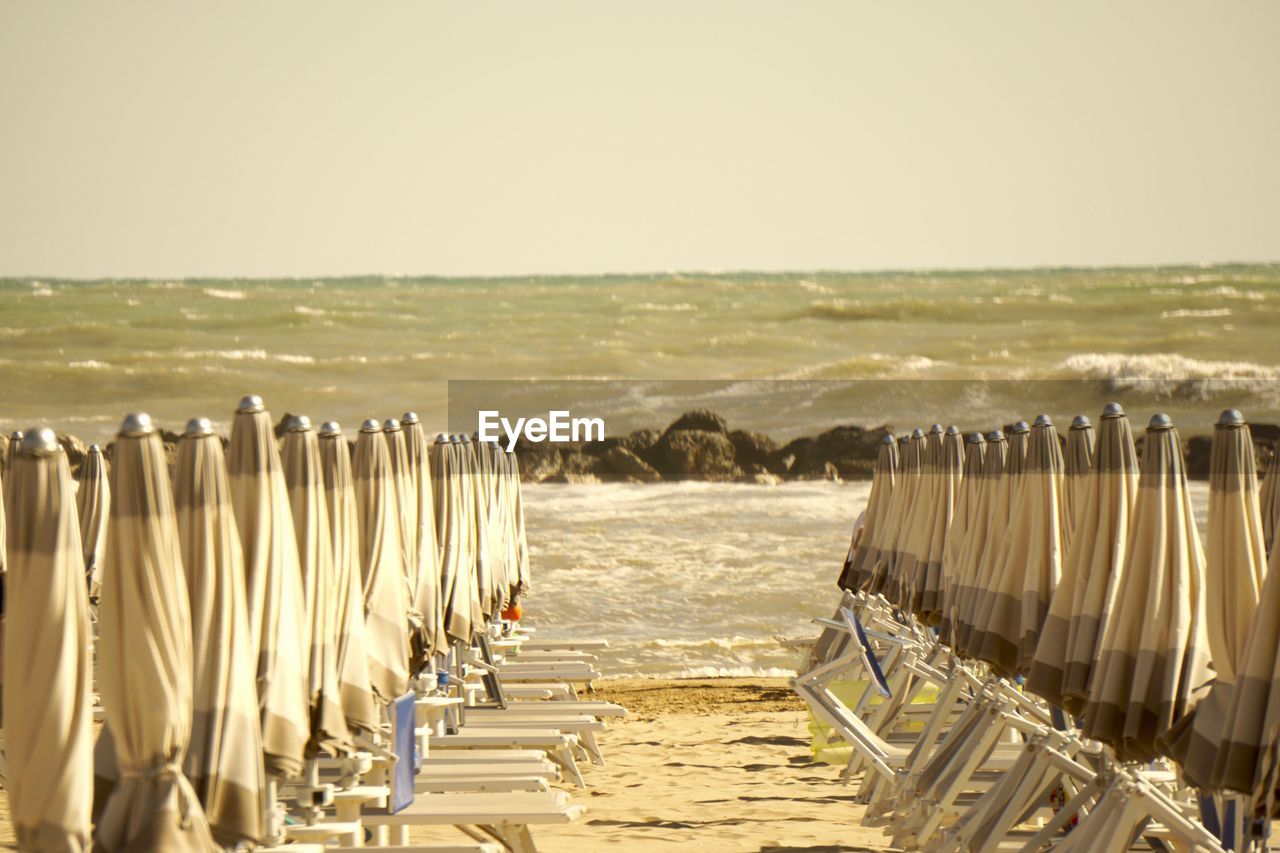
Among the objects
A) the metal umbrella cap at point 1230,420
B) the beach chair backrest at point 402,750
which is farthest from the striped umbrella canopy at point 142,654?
the metal umbrella cap at point 1230,420

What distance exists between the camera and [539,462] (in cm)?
3547

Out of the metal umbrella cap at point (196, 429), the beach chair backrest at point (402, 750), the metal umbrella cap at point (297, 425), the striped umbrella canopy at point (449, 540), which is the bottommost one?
the beach chair backrest at point (402, 750)

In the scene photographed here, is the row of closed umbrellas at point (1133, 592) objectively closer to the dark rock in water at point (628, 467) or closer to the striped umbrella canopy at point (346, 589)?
the striped umbrella canopy at point (346, 589)

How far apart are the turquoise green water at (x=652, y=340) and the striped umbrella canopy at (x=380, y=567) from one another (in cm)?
3274

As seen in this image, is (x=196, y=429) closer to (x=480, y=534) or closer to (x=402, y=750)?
(x=402, y=750)

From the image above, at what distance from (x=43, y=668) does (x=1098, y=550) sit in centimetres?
347

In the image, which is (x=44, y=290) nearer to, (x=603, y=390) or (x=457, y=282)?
(x=457, y=282)

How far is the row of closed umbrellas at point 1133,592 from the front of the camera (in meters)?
3.97

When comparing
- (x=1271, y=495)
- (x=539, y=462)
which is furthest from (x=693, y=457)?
(x=1271, y=495)

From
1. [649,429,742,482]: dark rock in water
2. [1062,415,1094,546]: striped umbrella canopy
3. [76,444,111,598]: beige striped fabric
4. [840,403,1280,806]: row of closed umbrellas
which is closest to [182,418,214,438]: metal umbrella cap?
[840,403,1280,806]: row of closed umbrellas

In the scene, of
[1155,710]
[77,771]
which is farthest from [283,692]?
[1155,710]

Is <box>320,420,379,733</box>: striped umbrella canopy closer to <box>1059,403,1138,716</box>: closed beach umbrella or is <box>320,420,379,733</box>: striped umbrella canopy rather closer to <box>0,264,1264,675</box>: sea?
<box>1059,403,1138,716</box>: closed beach umbrella

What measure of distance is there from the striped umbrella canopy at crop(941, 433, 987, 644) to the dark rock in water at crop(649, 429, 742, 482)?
81.8 feet

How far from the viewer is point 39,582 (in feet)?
11.2
